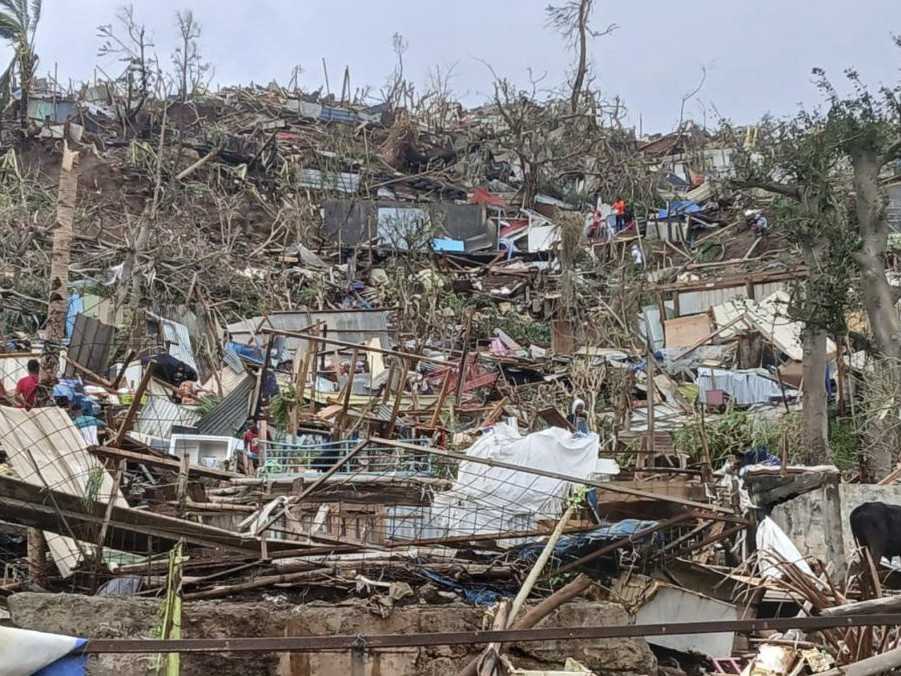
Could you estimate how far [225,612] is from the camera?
5.42 m

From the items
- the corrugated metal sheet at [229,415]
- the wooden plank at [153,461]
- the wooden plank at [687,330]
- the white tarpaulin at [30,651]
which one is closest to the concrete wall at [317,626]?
the wooden plank at [153,461]

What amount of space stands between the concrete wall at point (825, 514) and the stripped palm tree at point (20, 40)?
13.2 metres

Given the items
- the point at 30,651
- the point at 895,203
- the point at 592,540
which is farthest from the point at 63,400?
the point at 895,203

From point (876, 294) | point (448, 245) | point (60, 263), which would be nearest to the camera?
point (60, 263)

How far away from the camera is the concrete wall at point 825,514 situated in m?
8.48

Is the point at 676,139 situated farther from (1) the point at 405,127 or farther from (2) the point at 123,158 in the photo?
(2) the point at 123,158

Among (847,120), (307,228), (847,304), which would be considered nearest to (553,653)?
(847,304)

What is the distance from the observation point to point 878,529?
7.58m

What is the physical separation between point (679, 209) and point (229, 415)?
52.7 ft

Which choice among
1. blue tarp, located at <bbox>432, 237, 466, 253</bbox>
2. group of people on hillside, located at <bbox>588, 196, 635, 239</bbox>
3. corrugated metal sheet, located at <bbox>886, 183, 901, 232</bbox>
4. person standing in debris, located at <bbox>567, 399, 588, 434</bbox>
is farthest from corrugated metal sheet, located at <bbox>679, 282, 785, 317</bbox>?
person standing in debris, located at <bbox>567, 399, 588, 434</bbox>

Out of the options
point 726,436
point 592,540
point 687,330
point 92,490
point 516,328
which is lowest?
point 592,540

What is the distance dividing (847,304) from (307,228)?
13756mm

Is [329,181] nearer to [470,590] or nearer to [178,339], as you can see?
[178,339]

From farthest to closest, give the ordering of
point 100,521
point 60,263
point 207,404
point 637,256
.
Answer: point 637,256, point 207,404, point 60,263, point 100,521
